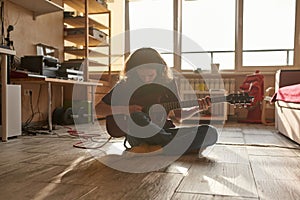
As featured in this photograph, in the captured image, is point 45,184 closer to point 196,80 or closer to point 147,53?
point 147,53

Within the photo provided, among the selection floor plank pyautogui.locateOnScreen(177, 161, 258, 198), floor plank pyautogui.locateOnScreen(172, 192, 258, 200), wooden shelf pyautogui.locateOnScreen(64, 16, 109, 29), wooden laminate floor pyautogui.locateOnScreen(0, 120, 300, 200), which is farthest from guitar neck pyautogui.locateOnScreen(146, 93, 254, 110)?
wooden shelf pyautogui.locateOnScreen(64, 16, 109, 29)

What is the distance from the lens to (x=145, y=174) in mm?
1303

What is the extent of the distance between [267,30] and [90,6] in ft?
8.74

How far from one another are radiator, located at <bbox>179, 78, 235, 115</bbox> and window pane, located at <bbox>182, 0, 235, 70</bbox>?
11.8 inches

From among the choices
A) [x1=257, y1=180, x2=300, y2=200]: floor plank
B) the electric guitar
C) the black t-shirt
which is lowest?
[x1=257, y1=180, x2=300, y2=200]: floor plank

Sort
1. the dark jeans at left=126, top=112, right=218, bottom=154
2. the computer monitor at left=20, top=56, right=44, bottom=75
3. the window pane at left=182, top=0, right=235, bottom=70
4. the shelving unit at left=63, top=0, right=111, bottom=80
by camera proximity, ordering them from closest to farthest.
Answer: the dark jeans at left=126, top=112, right=218, bottom=154 → the computer monitor at left=20, top=56, right=44, bottom=75 → the shelving unit at left=63, top=0, right=111, bottom=80 → the window pane at left=182, top=0, right=235, bottom=70

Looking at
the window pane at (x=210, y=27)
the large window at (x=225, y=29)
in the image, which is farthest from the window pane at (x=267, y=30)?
the window pane at (x=210, y=27)

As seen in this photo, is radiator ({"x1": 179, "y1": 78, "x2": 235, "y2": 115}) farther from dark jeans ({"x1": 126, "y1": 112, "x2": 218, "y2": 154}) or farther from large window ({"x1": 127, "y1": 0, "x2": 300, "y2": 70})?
dark jeans ({"x1": 126, "y1": 112, "x2": 218, "y2": 154})

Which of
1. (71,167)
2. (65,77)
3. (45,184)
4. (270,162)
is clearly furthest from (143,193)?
(65,77)

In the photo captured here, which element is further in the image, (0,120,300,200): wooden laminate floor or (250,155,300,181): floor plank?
(250,155,300,181): floor plank

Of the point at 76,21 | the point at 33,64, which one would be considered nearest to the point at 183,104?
the point at 33,64

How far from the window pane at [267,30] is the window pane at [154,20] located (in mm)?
1181

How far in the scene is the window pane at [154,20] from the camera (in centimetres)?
478

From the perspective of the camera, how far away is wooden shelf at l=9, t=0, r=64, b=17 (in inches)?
113
